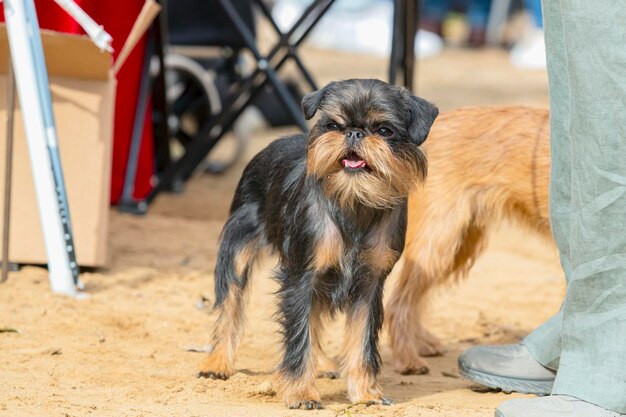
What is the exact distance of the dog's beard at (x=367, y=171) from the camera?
3.86 metres

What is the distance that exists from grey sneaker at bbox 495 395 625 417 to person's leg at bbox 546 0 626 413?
0.03 m

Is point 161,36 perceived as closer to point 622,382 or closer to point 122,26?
point 122,26

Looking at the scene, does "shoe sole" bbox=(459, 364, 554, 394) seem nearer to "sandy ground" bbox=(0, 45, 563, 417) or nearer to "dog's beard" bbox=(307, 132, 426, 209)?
"sandy ground" bbox=(0, 45, 563, 417)

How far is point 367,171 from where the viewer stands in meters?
3.91

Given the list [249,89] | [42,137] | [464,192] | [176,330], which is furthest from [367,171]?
[249,89]

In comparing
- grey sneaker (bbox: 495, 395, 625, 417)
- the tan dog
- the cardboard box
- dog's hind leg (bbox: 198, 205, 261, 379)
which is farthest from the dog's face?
the cardboard box

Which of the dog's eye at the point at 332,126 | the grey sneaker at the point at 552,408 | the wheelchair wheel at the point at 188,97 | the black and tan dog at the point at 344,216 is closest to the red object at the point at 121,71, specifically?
the wheelchair wheel at the point at 188,97

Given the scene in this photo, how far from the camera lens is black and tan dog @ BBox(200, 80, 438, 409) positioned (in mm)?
3895

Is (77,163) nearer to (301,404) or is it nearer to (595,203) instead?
(301,404)

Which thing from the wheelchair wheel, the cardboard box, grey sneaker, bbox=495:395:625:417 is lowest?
the wheelchair wheel

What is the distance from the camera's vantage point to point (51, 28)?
637 cm

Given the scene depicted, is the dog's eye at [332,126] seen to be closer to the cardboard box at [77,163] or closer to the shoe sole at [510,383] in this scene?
the shoe sole at [510,383]

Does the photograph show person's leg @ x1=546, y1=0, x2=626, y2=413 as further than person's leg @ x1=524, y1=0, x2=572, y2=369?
No

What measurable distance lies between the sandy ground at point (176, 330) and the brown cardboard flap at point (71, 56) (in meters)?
1.13
